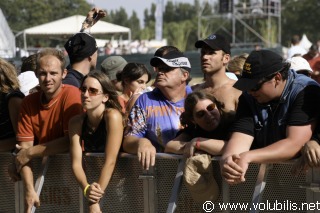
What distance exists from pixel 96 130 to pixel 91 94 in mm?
283

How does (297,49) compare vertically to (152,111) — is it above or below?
below

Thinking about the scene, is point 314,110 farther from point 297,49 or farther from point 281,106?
point 297,49

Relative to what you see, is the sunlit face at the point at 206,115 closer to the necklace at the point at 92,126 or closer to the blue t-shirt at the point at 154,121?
the blue t-shirt at the point at 154,121

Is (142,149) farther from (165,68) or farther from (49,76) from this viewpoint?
(49,76)

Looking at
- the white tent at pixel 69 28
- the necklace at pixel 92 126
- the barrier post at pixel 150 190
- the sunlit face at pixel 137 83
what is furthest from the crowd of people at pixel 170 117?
the white tent at pixel 69 28

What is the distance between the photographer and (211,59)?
649 centimetres

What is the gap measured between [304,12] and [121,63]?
81.6m

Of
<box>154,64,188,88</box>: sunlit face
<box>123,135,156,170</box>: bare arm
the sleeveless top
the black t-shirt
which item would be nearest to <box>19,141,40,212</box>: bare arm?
the sleeveless top

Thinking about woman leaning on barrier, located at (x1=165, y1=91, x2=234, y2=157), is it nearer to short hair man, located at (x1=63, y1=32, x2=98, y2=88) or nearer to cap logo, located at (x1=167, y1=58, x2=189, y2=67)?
cap logo, located at (x1=167, y1=58, x2=189, y2=67)

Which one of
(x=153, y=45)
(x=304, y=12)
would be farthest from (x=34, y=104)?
(x=304, y=12)

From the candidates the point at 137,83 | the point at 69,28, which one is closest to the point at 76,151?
the point at 137,83

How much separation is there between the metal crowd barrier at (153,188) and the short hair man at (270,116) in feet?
0.40

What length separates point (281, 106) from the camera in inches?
183

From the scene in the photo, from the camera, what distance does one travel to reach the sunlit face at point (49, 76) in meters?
5.97
